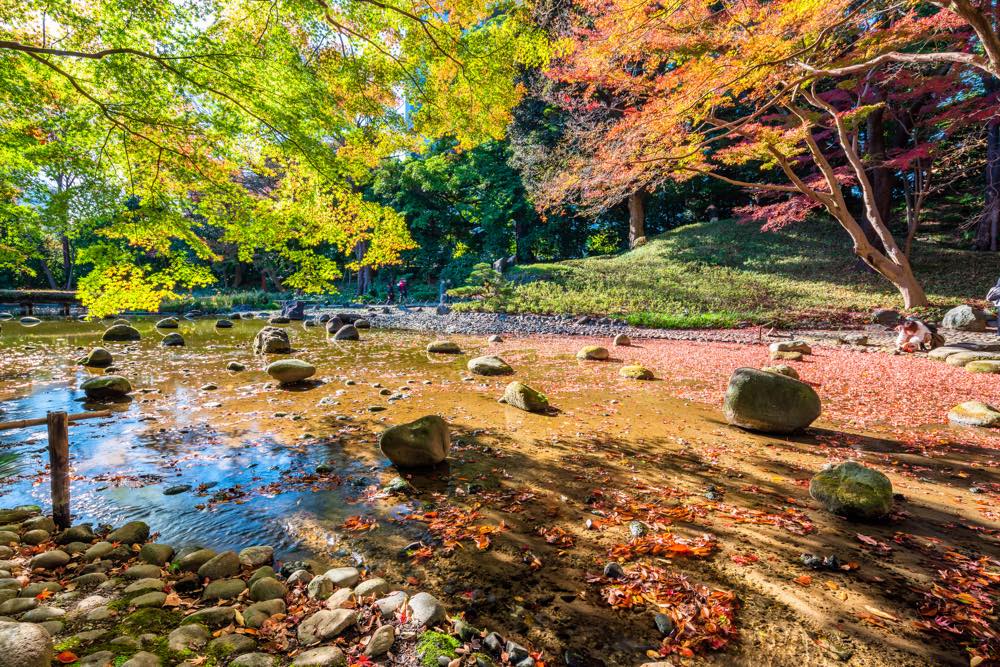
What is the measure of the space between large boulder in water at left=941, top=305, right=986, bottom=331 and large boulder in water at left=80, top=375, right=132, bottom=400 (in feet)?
66.9

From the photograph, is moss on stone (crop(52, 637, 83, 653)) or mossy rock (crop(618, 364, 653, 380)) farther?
mossy rock (crop(618, 364, 653, 380))

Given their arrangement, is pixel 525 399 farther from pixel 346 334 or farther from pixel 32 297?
pixel 32 297

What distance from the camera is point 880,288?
16.4 meters

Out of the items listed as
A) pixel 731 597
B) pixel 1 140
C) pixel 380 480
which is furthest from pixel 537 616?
pixel 1 140

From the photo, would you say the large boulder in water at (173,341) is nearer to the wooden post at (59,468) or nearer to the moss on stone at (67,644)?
the wooden post at (59,468)

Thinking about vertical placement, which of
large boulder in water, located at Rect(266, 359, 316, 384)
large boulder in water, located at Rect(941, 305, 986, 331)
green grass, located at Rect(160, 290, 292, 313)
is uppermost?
green grass, located at Rect(160, 290, 292, 313)

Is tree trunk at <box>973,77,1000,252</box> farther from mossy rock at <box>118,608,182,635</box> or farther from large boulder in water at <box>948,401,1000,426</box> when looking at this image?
mossy rock at <box>118,608,182,635</box>

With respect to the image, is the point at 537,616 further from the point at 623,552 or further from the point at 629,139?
the point at 629,139

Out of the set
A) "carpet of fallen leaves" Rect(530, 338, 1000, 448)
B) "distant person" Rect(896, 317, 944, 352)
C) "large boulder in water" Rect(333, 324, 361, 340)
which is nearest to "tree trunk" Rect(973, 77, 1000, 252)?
"distant person" Rect(896, 317, 944, 352)

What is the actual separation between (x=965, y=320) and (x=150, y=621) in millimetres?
18285

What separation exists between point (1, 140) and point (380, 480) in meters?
5.88

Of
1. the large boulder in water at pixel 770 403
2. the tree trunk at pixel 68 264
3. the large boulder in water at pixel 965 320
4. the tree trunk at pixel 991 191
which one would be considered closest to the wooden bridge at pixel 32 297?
the tree trunk at pixel 68 264

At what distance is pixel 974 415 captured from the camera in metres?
5.64

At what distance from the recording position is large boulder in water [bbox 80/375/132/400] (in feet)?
22.4
